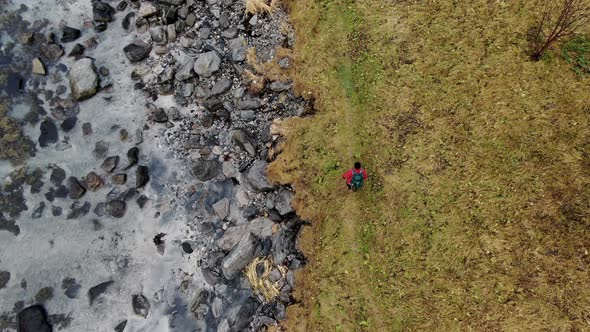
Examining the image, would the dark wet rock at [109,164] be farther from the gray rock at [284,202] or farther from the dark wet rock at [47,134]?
the gray rock at [284,202]

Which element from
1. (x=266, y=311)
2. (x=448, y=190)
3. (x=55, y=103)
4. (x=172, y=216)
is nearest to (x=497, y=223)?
(x=448, y=190)

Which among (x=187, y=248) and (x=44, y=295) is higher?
(x=187, y=248)

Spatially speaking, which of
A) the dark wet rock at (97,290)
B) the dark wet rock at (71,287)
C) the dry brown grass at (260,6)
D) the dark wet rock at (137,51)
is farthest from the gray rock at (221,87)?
the dark wet rock at (71,287)

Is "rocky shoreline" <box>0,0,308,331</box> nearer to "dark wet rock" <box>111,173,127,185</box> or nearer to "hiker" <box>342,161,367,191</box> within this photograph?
"dark wet rock" <box>111,173,127,185</box>

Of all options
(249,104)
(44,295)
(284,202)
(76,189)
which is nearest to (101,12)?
(76,189)

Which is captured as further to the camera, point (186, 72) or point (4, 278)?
point (186, 72)

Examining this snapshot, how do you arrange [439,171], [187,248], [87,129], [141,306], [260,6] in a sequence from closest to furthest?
[439,171] → [141,306] → [187,248] → [87,129] → [260,6]

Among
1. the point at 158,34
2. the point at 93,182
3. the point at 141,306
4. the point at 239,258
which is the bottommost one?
the point at 141,306

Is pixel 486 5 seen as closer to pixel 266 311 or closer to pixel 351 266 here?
pixel 351 266

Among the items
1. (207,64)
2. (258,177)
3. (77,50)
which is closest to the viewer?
(258,177)

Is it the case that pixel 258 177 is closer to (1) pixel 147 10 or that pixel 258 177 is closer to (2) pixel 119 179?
(2) pixel 119 179
